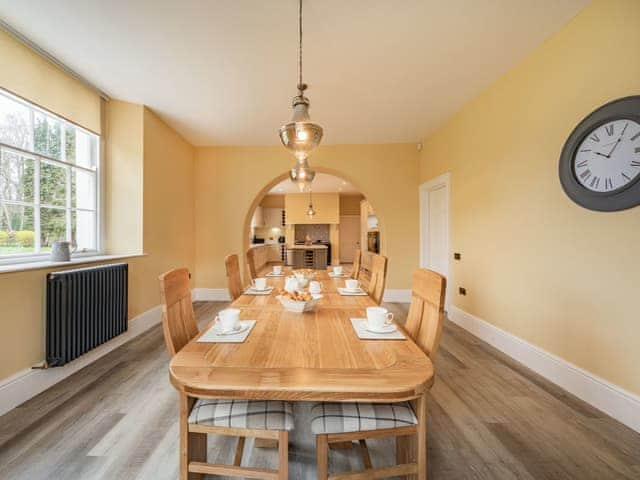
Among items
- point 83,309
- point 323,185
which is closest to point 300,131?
point 83,309

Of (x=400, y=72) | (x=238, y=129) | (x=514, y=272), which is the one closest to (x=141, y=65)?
(x=238, y=129)

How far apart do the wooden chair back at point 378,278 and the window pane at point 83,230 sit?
3002 millimetres

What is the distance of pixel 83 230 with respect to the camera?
9.25 feet

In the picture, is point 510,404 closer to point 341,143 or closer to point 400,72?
point 400,72

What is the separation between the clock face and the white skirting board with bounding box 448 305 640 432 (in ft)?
4.25

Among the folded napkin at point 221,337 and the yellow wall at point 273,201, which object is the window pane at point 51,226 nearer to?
the folded napkin at point 221,337

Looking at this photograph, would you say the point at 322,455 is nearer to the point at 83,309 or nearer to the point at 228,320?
the point at 228,320

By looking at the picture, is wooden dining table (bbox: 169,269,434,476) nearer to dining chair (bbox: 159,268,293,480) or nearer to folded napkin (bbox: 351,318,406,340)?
folded napkin (bbox: 351,318,406,340)

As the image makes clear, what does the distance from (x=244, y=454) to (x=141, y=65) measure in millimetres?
3224

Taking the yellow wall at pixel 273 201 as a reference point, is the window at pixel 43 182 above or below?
below

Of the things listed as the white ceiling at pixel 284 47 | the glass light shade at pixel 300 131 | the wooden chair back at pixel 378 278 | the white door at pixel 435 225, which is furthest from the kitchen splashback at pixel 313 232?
the glass light shade at pixel 300 131

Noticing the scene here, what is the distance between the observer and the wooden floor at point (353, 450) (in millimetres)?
1306

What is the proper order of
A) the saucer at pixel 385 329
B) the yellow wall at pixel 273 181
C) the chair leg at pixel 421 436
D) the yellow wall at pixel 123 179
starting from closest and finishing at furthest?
1. the chair leg at pixel 421 436
2. the saucer at pixel 385 329
3. the yellow wall at pixel 123 179
4. the yellow wall at pixel 273 181

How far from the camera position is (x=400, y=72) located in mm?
2539
